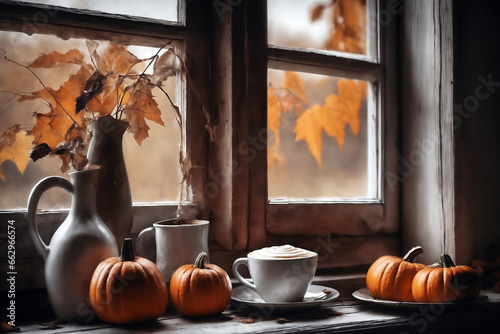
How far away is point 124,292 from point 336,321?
49 cm

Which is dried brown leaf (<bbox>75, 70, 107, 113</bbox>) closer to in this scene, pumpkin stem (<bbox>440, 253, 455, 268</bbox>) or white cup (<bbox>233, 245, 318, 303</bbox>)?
white cup (<bbox>233, 245, 318, 303</bbox>)

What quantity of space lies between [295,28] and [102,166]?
0.76 metres

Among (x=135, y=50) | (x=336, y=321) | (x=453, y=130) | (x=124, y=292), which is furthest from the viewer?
(x=453, y=130)

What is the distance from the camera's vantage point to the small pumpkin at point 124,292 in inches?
38.8

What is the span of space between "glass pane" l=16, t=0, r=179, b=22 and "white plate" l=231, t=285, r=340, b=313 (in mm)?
792

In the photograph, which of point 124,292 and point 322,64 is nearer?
point 124,292

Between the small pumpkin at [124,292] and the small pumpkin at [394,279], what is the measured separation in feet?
1.87

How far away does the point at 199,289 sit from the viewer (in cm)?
106

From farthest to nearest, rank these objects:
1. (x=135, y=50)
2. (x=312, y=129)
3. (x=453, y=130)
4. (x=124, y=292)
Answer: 1. (x=312, y=129)
2. (x=453, y=130)
3. (x=135, y=50)
4. (x=124, y=292)

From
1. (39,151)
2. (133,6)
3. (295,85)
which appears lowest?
(39,151)

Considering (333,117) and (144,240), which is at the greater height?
(333,117)

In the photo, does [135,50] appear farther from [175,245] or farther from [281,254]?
[281,254]

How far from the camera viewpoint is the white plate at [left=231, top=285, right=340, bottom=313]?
43.9 inches

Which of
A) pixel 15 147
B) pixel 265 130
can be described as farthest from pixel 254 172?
pixel 15 147
